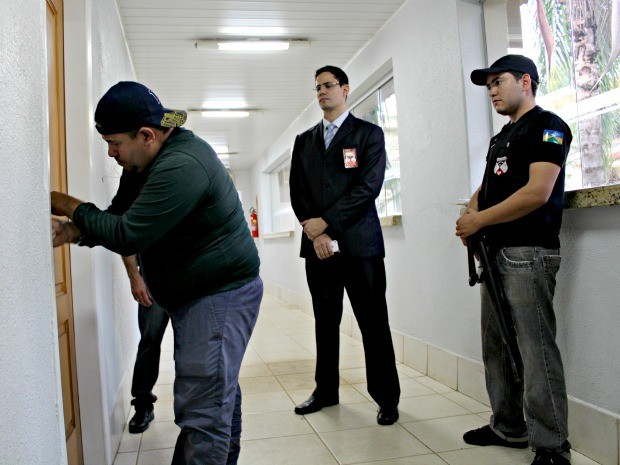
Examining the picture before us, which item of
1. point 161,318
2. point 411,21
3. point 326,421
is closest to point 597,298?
point 326,421

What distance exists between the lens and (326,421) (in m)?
2.43

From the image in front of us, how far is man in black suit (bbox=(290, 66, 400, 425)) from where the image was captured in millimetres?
2434

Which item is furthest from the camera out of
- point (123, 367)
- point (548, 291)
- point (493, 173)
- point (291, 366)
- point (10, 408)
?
point (291, 366)

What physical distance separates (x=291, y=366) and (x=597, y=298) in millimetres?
2140

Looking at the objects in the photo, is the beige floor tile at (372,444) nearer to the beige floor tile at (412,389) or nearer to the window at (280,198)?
the beige floor tile at (412,389)

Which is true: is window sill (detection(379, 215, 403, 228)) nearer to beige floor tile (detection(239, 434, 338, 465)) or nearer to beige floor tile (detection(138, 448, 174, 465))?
beige floor tile (detection(239, 434, 338, 465))

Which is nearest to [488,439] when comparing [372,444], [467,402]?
[372,444]

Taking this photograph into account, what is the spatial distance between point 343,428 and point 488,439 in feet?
1.96

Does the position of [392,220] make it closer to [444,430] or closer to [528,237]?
[444,430]

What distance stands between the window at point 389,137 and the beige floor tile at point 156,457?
2398 mm

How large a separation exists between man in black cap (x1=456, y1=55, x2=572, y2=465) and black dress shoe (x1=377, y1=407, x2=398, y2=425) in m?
0.51

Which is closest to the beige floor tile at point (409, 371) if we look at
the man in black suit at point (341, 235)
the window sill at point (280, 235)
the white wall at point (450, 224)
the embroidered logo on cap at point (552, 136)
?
the white wall at point (450, 224)

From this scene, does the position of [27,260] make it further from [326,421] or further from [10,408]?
[326,421]

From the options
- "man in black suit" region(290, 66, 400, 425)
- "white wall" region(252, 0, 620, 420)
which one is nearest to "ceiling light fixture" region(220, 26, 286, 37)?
"white wall" region(252, 0, 620, 420)
